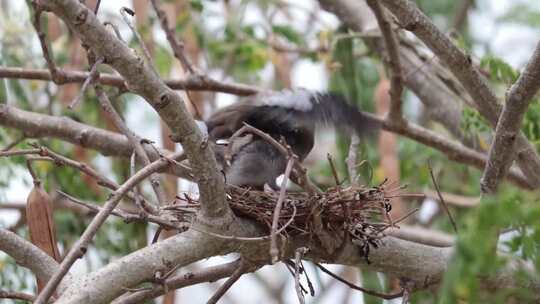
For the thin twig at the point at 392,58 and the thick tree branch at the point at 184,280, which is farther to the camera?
the thin twig at the point at 392,58

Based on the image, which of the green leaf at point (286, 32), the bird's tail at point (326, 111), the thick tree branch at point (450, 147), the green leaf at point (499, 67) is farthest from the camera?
the green leaf at point (286, 32)

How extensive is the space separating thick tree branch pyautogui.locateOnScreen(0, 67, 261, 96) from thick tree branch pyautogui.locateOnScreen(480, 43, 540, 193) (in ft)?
5.27

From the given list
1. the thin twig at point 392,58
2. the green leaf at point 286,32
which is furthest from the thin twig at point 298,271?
the green leaf at point 286,32

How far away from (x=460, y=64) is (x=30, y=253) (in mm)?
1713

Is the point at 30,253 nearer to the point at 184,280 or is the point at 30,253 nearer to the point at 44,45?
the point at 184,280

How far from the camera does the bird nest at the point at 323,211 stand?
3021 millimetres

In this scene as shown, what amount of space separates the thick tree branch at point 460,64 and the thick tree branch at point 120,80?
126cm

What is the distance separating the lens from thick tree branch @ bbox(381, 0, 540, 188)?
129 inches

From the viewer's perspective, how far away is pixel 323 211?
306 cm

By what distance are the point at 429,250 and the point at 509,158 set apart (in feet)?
1.58

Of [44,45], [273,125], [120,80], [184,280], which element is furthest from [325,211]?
[120,80]

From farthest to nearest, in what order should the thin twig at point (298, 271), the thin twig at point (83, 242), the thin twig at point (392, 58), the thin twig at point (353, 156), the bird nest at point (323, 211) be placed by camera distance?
the thin twig at point (392, 58), the thin twig at point (353, 156), the bird nest at point (323, 211), the thin twig at point (298, 271), the thin twig at point (83, 242)

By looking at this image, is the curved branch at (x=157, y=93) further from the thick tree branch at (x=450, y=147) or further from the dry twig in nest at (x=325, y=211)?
the thick tree branch at (x=450, y=147)

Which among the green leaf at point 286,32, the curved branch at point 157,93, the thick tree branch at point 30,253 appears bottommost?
the thick tree branch at point 30,253
